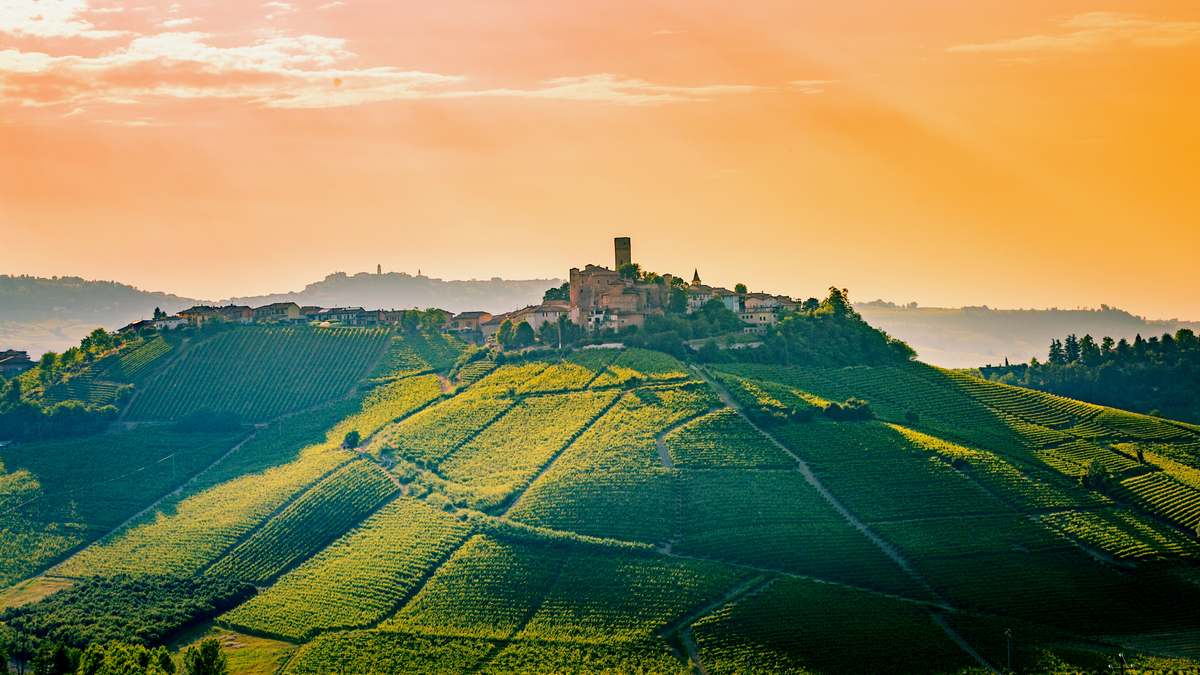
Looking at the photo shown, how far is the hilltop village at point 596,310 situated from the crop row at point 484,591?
36.5 meters

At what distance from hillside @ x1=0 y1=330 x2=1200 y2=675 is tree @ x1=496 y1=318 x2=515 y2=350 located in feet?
35.1

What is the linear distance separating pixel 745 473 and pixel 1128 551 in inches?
819

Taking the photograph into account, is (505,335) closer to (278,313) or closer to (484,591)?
(278,313)

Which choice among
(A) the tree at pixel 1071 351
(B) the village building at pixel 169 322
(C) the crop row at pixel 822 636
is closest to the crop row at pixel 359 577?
(C) the crop row at pixel 822 636

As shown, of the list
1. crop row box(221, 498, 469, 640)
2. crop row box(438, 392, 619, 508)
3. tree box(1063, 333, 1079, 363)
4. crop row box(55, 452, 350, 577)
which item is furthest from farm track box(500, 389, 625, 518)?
tree box(1063, 333, 1079, 363)

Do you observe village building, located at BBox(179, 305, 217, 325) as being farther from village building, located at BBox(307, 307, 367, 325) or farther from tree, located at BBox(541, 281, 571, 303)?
tree, located at BBox(541, 281, 571, 303)

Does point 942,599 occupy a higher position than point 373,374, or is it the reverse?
point 373,374

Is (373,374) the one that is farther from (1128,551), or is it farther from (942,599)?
(1128,551)

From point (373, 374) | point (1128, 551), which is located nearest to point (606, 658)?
point (1128, 551)

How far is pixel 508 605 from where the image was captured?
47.7 meters

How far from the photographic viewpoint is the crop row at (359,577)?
4844 cm

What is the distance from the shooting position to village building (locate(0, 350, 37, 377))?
3533 inches

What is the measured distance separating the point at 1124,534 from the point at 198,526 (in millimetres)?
54766

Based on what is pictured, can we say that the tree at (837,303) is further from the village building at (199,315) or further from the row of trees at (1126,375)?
the village building at (199,315)
